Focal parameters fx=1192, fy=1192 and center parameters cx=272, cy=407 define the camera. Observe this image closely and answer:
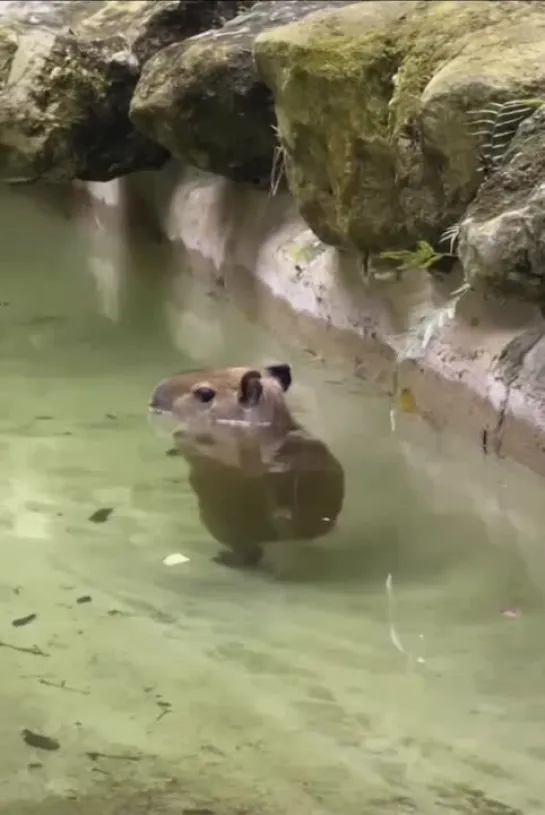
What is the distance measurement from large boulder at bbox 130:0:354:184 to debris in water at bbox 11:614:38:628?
11.6ft

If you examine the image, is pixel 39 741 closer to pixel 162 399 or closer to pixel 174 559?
pixel 174 559

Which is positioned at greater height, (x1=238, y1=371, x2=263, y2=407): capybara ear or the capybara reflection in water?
(x1=238, y1=371, x2=263, y2=407): capybara ear

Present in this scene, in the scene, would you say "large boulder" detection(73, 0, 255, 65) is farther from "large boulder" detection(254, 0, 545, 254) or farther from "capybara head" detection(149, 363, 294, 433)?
"capybara head" detection(149, 363, 294, 433)

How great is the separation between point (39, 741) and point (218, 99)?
4125mm

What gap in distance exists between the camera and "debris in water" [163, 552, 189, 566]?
326 centimetres

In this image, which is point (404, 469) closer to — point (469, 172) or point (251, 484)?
point (251, 484)

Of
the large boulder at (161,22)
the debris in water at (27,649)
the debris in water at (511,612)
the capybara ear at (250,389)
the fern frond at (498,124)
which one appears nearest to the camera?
the debris in water at (27,649)

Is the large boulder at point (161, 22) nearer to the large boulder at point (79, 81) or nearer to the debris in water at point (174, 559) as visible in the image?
the large boulder at point (79, 81)

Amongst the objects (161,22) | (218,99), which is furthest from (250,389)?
(161,22)

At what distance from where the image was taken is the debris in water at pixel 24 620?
284cm

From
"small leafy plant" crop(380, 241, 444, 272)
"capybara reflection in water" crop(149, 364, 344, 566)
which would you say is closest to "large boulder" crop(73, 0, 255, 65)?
"small leafy plant" crop(380, 241, 444, 272)

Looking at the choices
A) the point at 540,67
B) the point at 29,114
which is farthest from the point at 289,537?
the point at 29,114

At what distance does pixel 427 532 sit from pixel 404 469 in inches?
21.1

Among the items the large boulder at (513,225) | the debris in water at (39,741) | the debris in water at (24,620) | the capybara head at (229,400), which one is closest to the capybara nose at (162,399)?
the capybara head at (229,400)
